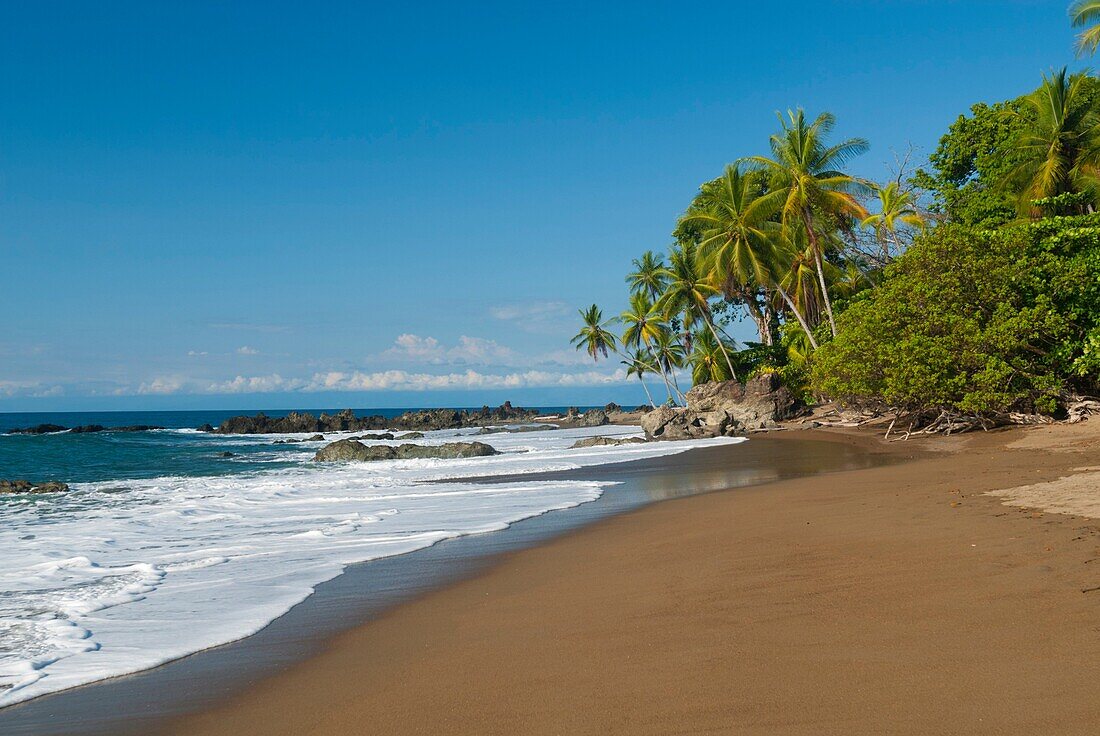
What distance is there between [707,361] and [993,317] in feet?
83.9

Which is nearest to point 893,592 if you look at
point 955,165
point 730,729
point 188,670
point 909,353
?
point 730,729

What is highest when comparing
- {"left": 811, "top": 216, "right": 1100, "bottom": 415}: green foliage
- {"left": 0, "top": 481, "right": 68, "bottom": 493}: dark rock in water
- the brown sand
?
{"left": 811, "top": 216, "right": 1100, "bottom": 415}: green foliage

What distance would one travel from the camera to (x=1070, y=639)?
365 centimetres

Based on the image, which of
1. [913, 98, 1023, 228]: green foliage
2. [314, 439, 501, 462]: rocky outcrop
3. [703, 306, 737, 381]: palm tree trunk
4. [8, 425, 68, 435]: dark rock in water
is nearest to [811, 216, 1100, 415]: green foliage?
[913, 98, 1023, 228]: green foliage

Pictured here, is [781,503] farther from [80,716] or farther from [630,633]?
[80,716]

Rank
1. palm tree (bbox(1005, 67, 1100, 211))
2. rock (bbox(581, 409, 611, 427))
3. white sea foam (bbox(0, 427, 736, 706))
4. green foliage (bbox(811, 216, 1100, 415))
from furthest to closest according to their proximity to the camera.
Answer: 1. rock (bbox(581, 409, 611, 427))
2. palm tree (bbox(1005, 67, 1100, 211))
3. green foliage (bbox(811, 216, 1100, 415))
4. white sea foam (bbox(0, 427, 736, 706))

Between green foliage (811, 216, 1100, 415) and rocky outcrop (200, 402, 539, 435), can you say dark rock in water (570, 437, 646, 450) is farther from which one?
rocky outcrop (200, 402, 539, 435)

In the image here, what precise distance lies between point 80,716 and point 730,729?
3175 mm

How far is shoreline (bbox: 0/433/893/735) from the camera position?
3.81 metres

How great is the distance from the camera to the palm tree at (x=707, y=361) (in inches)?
1683

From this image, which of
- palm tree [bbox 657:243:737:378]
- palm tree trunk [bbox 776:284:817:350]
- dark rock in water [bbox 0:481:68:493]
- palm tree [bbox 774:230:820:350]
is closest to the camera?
dark rock in water [bbox 0:481:68:493]

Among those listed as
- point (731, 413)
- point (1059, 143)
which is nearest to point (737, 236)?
point (731, 413)

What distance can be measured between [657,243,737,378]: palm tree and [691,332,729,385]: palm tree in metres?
0.55

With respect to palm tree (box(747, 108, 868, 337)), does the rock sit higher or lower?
lower
